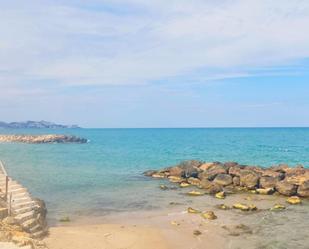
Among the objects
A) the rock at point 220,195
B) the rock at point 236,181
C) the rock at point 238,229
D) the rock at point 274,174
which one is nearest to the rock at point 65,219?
the rock at point 238,229

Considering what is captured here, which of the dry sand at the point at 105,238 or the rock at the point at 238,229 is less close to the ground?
the rock at the point at 238,229

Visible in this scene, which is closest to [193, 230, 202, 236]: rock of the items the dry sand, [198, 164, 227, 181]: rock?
the dry sand

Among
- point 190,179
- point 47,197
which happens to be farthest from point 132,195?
point 190,179

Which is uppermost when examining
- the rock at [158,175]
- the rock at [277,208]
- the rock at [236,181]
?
the rock at [236,181]

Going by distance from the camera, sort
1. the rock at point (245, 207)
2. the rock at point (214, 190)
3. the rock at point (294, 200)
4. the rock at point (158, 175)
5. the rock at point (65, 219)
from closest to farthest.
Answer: the rock at point (65, 219) < the rock at point (245, 207) < the rock at point (294, 200) < the rock at point (214, 190) < the rock at point (158, 175)

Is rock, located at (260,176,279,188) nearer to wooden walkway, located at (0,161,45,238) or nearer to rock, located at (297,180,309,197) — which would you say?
rock, located at (297,180,309,197)

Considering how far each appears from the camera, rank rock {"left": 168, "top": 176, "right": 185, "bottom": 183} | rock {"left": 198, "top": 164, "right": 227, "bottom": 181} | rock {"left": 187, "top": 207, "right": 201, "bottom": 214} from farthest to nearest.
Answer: rock {"left": 168, "top": 176, "right": 185, "bottom": 183}
rock {"left": 198, "top": 164, "right": 227, "bottom": 181}
rock {"left": 187, "top": 207, "right": 201, "bottom": 214}

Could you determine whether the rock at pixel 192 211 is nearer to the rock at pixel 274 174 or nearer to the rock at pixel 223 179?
the rock at pixel 223 179

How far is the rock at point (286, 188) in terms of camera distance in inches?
1270

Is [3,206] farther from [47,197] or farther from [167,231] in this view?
[47,197]

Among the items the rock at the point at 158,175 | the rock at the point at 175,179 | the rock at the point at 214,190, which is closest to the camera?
the rock at the point at 214,190

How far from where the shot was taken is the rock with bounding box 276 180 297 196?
3226cm

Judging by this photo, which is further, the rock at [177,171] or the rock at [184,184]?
the rock at [177,171]

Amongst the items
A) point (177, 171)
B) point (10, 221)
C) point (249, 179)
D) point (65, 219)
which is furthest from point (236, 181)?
point (10, 221)
